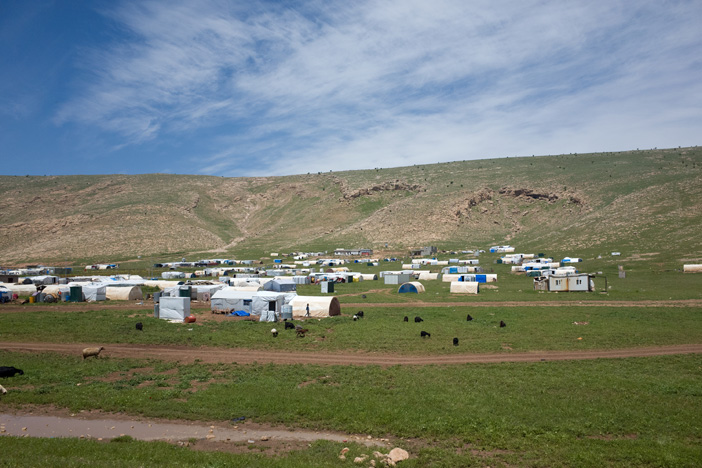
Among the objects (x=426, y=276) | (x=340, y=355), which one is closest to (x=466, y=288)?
(x=426, y=276)

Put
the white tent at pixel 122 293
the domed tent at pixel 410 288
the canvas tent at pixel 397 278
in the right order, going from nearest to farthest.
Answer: the white tent at pixel 122 293 → the domed tent at pixel 410 288 → the canvas tent at pixel 397 278

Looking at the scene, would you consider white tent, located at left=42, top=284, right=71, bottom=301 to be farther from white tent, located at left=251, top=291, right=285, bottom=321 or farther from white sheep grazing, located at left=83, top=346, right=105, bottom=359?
white sheep grazing, located at left=83, top=346, right=105, bottom=359

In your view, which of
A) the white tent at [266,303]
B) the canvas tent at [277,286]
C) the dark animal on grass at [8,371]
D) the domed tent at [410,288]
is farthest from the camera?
the domed tent at [410,288]

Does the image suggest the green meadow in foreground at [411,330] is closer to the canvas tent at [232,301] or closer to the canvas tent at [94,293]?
the canvas tent at [232,301]

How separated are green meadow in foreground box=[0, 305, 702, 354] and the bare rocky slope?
60.2 m

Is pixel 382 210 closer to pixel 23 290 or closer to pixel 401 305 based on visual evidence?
pixel 401 305

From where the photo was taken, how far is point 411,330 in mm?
30984

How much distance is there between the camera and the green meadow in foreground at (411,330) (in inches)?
1045

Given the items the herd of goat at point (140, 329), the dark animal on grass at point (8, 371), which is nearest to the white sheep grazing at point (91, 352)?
the herd of goat at point (140, 329)

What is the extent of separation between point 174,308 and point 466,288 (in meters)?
35.1

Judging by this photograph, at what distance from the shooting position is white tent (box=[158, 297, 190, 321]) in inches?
1463

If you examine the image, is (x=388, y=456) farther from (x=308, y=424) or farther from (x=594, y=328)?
(x=594, y=328)

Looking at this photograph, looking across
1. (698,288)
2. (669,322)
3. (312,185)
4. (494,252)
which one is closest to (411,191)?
(312,185)

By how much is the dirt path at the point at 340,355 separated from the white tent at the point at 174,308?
10155 millimetres
